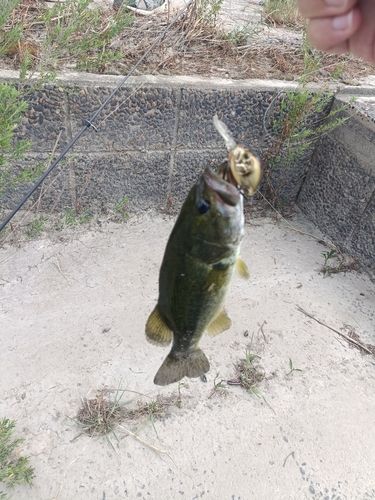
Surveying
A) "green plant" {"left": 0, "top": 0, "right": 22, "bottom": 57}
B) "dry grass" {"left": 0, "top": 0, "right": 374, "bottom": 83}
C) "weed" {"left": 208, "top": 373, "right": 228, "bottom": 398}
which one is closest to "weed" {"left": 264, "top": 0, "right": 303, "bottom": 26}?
"dry grass" {"left": 0, "top": 0, "right": 374, "bottom": 83}

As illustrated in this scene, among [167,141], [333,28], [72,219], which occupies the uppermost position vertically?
[333,28]

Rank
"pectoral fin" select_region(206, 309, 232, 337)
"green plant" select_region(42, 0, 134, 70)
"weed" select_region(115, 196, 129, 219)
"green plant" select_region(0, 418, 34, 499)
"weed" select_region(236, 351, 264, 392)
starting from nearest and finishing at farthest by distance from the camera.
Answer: "pectoral fin" select_region(206, 309, 232, 337) < "green plant" select_region(0, 418, 34, 499) < "weed" select_region(236, 351, 264, 392) < "green plant" select_region(42, 0, 134, 70) < "weed" select_region(115, 196, 129, 219)

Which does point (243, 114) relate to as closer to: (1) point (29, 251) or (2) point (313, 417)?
(1) point (29, 251)

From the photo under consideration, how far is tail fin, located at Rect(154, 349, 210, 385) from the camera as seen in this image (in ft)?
Answer: 5.35

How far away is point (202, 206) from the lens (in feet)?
3.80

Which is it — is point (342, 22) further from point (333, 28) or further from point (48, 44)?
point (48, 44)

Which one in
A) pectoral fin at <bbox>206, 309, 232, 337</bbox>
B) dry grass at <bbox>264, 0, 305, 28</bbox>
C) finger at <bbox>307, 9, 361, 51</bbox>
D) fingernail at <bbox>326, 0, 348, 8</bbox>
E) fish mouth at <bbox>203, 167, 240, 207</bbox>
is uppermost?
fingernail at <bbox>326, 0, 348, 8</bbox>

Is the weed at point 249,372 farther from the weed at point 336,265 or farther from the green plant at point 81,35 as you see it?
the green plant at point 81,35

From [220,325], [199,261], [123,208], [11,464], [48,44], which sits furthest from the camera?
[123,208]

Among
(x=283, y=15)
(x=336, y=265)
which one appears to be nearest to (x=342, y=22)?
(x=336, y=265)

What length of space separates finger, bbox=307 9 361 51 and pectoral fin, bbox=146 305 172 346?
92 cm

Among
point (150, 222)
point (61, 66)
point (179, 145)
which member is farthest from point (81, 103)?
point (150, 222)

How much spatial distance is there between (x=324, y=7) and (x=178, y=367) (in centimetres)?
124

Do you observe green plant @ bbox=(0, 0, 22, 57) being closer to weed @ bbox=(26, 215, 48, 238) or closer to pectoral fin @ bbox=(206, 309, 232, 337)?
weed @ bbox=(26, 215, 48, 238)
